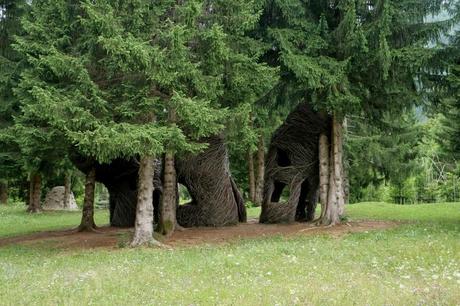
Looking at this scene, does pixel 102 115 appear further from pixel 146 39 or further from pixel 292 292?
pixel 292 292

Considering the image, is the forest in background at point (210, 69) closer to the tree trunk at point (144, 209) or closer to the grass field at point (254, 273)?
the tree trunk at point (144, 209)

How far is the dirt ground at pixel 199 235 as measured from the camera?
13.7 meters

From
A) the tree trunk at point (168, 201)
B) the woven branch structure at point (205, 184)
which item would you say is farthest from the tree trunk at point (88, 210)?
the tree trunk at point (168, 201)

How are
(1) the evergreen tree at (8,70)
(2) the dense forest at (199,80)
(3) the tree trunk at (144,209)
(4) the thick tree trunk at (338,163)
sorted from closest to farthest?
(2) the dense forest at (199,80), (3) the tree trunk at (144,209), (1) the evergreen tree at (8,70), (4) the thick tree trunk at (338,163)

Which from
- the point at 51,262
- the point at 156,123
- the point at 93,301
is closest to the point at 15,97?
the point at 156,123

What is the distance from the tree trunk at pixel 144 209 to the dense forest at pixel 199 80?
0.03 m

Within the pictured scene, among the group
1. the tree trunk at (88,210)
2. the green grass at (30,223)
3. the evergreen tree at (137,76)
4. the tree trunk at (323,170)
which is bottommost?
the green grass at (30,223)

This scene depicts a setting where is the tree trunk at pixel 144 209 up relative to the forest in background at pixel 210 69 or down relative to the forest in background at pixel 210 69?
down

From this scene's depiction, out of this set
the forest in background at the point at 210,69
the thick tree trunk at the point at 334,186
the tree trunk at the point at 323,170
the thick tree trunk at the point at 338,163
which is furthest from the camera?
the tree trunk at the point at 323,170

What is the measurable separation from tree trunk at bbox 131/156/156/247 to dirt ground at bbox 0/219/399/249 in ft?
1.73

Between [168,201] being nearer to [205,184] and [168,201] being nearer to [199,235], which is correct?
[199,235]

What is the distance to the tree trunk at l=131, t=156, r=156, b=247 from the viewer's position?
1248 cm

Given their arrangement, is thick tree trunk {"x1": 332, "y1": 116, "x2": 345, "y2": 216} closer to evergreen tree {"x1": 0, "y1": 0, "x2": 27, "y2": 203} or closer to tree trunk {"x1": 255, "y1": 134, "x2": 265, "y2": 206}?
evergreen tree {"x1": 0, "y1": 0, "x2": 27, "y2": 203}

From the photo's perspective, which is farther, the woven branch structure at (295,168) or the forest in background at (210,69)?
the woven branch structure at (295,168)
